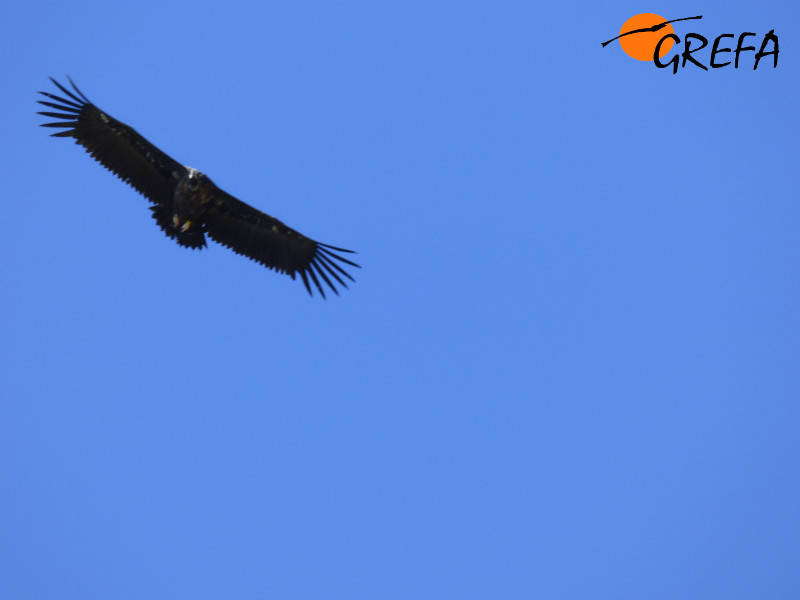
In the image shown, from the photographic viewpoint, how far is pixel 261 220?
1825 cm

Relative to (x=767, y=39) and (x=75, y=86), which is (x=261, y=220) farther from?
(x=767, y=39)

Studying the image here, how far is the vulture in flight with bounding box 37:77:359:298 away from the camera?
16750 mm

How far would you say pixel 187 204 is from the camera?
1706 centimetres

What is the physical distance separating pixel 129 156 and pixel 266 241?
3.51m

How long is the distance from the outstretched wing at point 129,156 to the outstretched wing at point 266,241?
81cm

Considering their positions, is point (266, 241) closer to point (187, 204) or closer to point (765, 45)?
point (187, 204)

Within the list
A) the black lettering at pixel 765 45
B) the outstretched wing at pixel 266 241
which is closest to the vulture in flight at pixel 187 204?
the outstretched wing at pixel 266 241

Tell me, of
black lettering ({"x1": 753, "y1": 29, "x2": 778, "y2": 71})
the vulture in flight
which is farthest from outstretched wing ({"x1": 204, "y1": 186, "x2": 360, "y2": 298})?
black lettering ({"x1": 753, "y1": 29, "x2": 778, "y2": 71})

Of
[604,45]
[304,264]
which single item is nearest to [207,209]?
[304,264]

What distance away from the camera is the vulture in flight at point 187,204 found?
659 inches

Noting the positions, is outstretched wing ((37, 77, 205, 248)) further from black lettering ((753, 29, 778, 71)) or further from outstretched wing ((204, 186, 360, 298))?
black lettering ((753, 29, 778, 71))

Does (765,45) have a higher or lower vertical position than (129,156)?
higher

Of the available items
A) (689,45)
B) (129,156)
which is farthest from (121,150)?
(689,45)

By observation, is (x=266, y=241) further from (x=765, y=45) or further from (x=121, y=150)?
(x=765, y=45)
